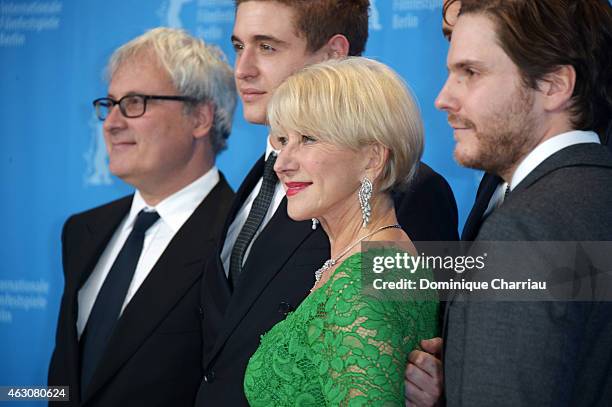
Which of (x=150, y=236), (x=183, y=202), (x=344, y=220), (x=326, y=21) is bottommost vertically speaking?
(x=150, y=236)

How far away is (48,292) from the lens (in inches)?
158

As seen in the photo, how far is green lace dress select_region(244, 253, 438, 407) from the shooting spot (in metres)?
1.79

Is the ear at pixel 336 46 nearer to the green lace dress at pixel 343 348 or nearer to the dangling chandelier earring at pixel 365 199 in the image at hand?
the dangling chandelier earring at pixel 365 199

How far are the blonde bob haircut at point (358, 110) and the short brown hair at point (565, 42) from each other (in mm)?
310

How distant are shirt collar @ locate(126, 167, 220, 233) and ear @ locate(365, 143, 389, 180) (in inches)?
46.4

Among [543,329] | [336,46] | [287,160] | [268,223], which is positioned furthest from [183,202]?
[543,329]

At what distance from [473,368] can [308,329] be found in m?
0.40

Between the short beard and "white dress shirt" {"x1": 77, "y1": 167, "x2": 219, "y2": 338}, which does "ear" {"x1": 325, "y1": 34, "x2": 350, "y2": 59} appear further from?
the short beard

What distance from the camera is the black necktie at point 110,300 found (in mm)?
2990

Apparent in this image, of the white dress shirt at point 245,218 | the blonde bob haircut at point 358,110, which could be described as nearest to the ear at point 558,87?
the blonde bob haircut at point 358,110

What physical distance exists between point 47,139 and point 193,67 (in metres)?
1.15

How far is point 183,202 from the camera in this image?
10.5ft

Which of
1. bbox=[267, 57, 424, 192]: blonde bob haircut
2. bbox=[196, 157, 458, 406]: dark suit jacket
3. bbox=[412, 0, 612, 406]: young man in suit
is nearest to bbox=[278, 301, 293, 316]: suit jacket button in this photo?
bbox=[196, 157, 458, 406]: dark suit jacket

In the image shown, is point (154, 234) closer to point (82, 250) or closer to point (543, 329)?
point (82, 250)
